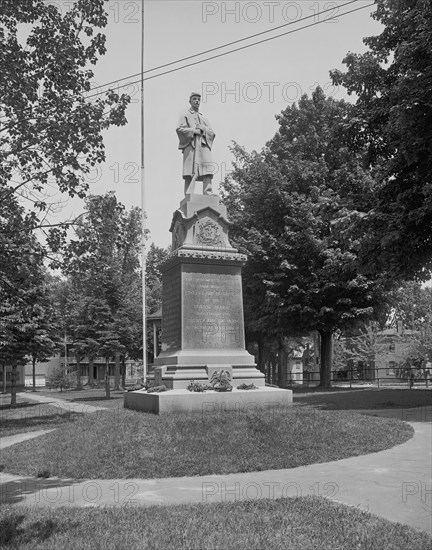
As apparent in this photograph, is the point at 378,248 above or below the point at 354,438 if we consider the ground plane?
above

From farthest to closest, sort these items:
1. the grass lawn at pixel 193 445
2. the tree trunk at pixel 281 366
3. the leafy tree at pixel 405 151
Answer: the tree trunk at pixel 281 366 → the grass lawn at pixel 193 445 → the leafy tree at pixel 405 151

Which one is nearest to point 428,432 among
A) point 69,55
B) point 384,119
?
point 384,119

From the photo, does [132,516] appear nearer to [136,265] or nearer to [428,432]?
[428,432]

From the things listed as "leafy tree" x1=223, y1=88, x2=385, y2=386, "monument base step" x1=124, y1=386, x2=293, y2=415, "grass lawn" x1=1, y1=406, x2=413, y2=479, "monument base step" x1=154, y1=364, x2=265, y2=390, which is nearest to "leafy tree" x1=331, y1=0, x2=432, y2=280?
"grass lawn" x1=1, y1=406, x2=413, y2=479

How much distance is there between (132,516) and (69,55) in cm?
571

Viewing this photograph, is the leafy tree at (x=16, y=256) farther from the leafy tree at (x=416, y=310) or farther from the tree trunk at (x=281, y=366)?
the leafy tree at (x=416, y=310)

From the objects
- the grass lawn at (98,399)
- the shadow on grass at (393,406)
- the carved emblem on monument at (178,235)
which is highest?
the carved emblem on monument at (178,235)

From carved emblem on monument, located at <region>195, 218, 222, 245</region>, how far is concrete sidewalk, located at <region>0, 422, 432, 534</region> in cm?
732

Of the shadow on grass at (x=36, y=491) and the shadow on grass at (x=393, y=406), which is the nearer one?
the shadow on grass at (x=36, y=491)

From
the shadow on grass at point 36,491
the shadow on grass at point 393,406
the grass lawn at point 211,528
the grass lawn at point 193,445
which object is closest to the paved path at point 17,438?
the grass lawn at point 193,445

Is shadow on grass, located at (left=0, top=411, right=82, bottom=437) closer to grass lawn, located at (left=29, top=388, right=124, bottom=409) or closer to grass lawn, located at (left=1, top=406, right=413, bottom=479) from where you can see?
grass lawn, located at (left=29, top=388, right=124, bottom=409)

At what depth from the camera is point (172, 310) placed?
14.7m

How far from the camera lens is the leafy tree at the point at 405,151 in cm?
629

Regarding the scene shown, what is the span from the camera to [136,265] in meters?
59.3
